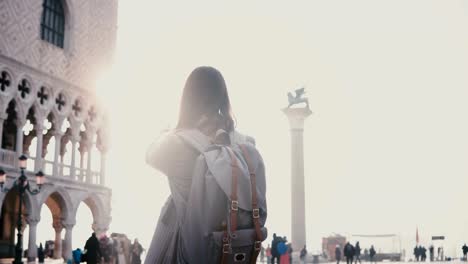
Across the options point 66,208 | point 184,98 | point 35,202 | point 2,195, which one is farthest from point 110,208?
point 184,98

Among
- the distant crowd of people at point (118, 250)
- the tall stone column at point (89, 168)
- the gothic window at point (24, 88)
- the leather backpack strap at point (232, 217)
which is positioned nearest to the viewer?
the leather backpack strap at point (232, 217)

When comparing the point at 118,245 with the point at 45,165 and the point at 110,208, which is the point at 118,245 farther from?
the point at 110,208

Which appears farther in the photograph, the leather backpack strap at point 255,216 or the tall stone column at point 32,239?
the tall stone column at point 32,239

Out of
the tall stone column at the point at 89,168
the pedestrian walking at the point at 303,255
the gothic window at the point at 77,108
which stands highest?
the gothic window at the point at 77,108

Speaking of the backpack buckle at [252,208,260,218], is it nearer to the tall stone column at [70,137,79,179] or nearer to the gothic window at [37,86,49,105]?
the gothic window at [37,86,49,105]

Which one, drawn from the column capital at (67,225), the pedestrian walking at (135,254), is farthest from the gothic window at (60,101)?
the pedestrian walking at (135,254)

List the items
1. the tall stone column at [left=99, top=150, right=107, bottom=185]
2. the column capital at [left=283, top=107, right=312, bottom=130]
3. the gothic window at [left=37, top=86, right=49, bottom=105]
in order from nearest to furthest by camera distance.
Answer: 1. the gothic window at [left=37, top=86, right=49, bottom=105]
2. the tall stone column at [left=99, top=150, right=107, bottom=185]
3. the column capital at [left=283, top=107, right=312, bottom=130]

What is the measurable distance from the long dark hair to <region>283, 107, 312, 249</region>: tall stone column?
88.8 ft

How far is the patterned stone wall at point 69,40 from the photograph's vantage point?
23.7 meters

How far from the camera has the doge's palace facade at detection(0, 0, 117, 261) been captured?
2391 centimetres

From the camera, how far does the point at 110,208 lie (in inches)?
1147

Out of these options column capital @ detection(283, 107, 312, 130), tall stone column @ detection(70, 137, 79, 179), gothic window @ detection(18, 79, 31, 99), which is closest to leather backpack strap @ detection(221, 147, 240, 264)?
gothic window @ detection(18, 79, 31, 99)

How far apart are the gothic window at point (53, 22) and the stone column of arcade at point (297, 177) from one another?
34.1ft

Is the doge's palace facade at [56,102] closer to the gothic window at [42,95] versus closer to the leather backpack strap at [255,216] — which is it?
the gothic window at [42,95]
